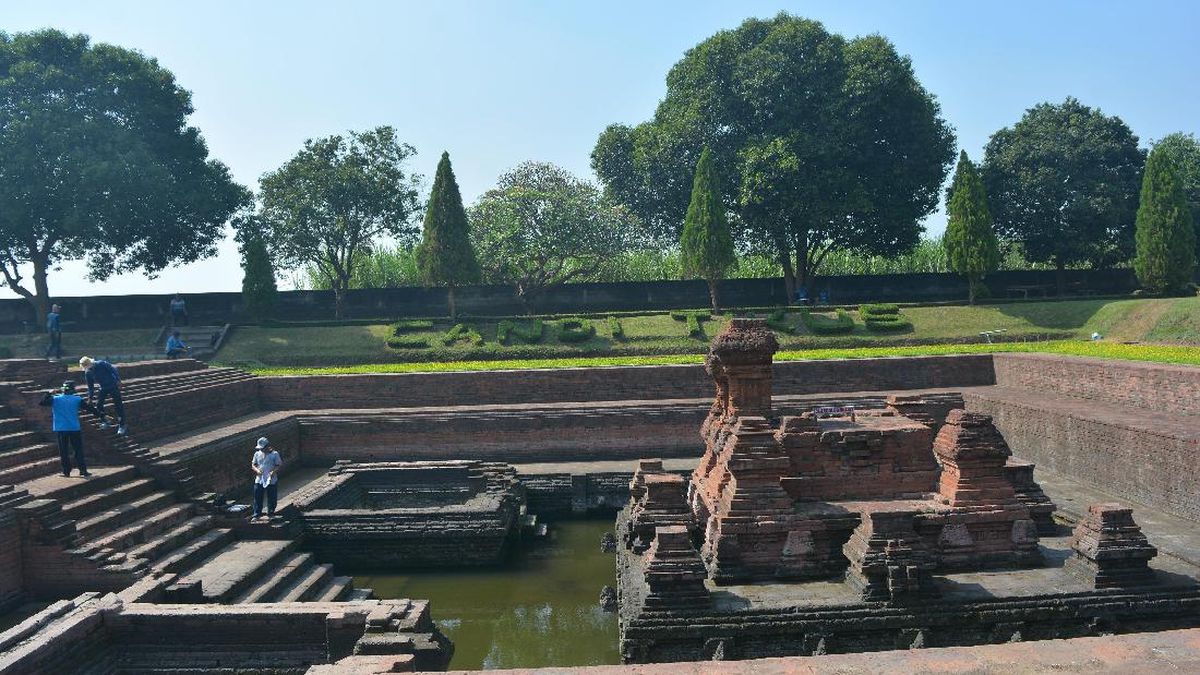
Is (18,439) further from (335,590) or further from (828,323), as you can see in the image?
(828,323)

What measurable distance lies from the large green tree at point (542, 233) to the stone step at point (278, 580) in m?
17.0

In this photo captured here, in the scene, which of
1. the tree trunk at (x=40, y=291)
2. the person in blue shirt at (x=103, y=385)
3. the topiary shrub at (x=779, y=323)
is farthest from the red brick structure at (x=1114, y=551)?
the tree trunk at (x=40, y=291)

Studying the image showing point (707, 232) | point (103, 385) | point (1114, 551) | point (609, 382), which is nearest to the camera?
point (1114, 551)

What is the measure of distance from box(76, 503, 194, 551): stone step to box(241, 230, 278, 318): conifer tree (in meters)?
15.3

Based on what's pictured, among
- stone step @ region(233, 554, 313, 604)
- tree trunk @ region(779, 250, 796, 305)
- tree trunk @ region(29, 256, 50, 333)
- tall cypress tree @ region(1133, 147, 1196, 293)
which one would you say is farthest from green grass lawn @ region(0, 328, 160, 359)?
tall cypress tree @ region(1133, 147, 1196, 293)

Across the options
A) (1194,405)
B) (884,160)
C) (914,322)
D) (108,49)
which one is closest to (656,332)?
(914,322)

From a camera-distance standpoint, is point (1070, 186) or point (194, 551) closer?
point (194, 551)

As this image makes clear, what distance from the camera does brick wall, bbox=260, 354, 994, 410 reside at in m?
16.8

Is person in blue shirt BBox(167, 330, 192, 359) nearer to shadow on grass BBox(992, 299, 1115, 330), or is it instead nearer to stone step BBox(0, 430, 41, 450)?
stone step BBox(0, 430, 41, 450)

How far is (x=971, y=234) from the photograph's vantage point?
24.3 metres

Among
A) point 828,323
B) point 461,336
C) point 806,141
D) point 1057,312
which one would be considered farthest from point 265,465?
point 1057,312

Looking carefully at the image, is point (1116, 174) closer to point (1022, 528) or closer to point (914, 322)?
point (914, 322)

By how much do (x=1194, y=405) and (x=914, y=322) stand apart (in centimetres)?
1104

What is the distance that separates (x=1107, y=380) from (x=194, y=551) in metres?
14.1
